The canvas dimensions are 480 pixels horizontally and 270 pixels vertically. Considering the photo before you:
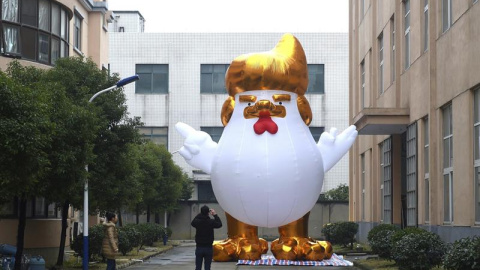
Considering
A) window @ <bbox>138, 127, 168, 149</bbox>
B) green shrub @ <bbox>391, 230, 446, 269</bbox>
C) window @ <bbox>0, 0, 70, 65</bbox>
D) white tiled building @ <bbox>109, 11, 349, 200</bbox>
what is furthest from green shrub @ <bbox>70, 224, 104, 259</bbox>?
window @ <bbox>138, 127, 168, 149</bbox>

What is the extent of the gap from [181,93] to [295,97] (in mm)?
37741

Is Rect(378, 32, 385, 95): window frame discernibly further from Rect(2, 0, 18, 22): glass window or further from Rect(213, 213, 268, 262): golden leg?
Rect(2, 0, 18, 22): glass window

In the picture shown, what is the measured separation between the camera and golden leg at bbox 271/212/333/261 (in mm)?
20281

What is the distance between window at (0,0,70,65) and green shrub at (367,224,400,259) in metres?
11.0

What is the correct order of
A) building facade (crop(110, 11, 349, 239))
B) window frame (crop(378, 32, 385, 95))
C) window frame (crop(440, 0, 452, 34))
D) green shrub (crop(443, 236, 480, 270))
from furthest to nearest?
building facade (crop(110, 11, 349, 239)) → window frame (crop(378, 32, 385, 95)) → window frame (crop(440, 0, 452, 34)) → green shrub (crop(443, 236, 480, 270))

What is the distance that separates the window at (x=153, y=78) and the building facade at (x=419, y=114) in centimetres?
1982

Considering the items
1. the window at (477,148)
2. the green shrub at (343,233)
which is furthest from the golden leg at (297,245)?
the green shrub at (343,233)

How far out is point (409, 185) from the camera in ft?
95.9

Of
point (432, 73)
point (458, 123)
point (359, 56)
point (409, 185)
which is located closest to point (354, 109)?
point (359, 56)

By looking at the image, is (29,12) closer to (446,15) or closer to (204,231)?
(204,231)

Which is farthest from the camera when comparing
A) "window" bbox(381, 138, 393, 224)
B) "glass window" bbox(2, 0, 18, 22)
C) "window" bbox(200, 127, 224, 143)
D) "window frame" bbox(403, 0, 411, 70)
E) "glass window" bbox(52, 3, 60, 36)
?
"window" bbox(200, 127, 224, 143)

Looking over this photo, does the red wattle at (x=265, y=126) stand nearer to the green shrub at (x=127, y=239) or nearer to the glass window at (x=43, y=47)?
the glass window at (x=43, y=47)

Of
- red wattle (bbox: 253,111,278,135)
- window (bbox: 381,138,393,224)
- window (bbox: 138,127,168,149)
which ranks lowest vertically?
window (bbox: 381,138,393,224)

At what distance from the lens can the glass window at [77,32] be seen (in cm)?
3189
